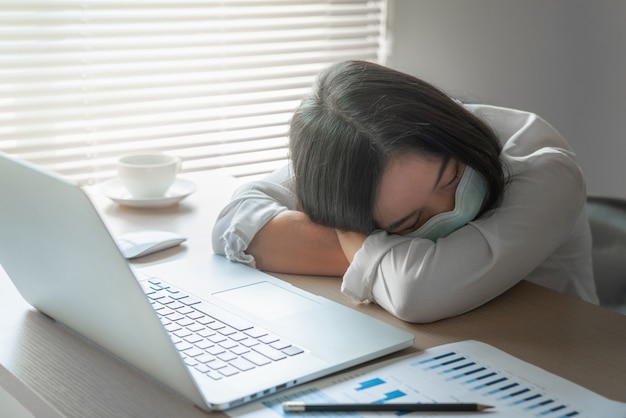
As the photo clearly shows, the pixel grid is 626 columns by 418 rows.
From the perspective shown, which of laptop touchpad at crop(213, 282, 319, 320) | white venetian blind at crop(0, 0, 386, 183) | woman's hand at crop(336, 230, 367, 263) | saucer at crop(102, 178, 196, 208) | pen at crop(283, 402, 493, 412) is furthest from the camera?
white venetian blind at crop(0, 0, 386, 183)

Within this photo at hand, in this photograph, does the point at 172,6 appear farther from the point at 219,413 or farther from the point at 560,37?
the point at 219,413

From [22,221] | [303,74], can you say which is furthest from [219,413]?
[303,74]

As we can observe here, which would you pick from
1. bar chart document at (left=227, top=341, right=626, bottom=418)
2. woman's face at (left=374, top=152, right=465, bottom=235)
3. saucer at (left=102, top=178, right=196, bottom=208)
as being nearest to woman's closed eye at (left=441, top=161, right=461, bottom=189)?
woman's face at (left=374, top=152, right=465, bottom=235)

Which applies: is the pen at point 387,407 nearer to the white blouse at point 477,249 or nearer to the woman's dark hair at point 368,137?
the white blouse at point 477,249

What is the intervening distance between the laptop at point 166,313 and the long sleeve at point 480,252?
0.07 m

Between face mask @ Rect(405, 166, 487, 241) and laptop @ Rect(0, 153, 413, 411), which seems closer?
laptop @ Rect(0, 153, 413, 411)

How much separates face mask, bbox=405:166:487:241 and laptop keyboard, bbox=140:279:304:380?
1.01ft

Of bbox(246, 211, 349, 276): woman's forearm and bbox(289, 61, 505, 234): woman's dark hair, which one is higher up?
bbox(289, 61, 505, 234): woman's dark hair

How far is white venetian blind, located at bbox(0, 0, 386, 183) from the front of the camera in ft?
7.22

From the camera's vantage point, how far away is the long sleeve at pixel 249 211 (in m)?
1.28

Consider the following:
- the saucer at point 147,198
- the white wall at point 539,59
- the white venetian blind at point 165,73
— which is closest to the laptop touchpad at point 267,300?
the saucer at point 147,198

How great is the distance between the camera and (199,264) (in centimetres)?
125

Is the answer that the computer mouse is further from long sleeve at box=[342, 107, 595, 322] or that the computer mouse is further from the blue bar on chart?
the blue bar on chart

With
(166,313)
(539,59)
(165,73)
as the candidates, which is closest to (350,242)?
(166,313)
